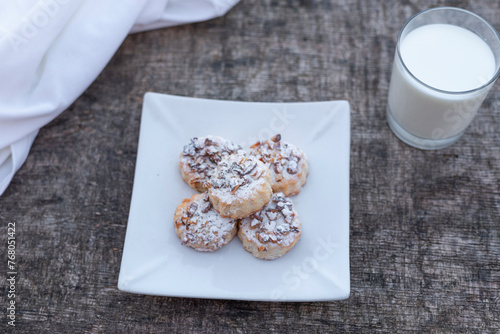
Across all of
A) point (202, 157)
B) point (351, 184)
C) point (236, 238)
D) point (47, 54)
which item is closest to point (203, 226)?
point (236, 238)

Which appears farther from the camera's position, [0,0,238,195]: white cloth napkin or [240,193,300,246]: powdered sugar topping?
[0,0,238,195]: white cloth napkin

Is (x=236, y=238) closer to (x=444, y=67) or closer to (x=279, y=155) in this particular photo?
(x=279, y=155)

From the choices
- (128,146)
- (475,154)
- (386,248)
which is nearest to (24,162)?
(128,146)

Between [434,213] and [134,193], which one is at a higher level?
[134,193]

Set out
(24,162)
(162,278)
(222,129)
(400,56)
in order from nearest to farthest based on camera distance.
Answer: (162,278)
(400,56)
(222,129)
(24,162)

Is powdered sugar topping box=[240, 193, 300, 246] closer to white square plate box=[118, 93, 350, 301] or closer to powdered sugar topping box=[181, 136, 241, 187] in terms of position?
white square plate box=[118, 93, 350, 301]

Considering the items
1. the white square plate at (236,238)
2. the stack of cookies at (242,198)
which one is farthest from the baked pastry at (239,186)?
the white square plate at (236,238)

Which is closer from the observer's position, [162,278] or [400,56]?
[162,278]

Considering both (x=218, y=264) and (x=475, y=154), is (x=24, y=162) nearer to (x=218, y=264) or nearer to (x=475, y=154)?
(x=218, y=264)

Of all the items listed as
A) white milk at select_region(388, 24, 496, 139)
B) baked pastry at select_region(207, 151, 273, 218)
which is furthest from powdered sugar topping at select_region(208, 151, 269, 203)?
white milk at select_region(388, 24, 496, 139)
